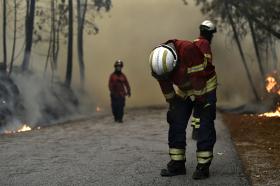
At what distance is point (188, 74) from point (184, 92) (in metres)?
0.26

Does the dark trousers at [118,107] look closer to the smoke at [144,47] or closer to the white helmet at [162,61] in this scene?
the smoke at [144,47]

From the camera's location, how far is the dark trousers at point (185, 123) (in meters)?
6.04

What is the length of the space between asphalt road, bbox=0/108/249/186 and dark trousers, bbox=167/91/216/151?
14.9 inches

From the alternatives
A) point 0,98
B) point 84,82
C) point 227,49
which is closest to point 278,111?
point 227,49

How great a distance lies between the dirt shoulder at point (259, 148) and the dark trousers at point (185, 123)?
0.65 metres

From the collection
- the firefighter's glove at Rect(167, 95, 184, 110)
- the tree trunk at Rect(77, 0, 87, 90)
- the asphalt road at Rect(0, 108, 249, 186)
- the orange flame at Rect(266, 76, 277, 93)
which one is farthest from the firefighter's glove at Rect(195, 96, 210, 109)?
the orange flame at Rect(266, 76, 277, 93)

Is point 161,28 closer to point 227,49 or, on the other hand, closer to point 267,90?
point 227,49

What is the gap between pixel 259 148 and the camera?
27.5 feet

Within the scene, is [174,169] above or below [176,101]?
below

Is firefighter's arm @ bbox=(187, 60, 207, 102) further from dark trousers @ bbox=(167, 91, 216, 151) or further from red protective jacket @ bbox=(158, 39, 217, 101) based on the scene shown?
dark trousers @ bbox=(167, 91, 216, 151)

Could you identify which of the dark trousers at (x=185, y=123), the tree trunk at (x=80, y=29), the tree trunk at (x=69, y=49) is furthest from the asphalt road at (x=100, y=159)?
the tree trunk at (x=80, y=29)

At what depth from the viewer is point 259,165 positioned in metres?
6.72

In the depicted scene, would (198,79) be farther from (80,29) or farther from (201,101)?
(80,29)

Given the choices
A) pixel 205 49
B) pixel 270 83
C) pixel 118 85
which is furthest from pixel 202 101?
pixel 270 83
